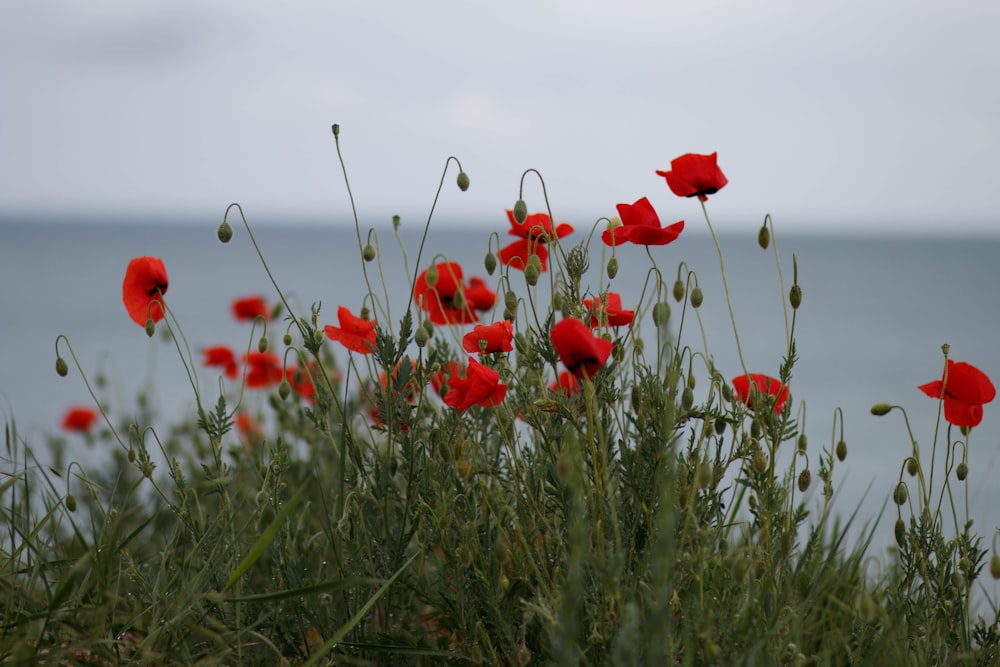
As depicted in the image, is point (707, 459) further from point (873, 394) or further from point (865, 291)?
point (865, 291)

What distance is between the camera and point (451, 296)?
1.97 m

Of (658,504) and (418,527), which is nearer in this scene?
(658,504)

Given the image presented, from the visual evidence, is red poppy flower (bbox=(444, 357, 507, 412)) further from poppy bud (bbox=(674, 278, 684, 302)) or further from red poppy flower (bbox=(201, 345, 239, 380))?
red poppy flower (bbox=(201, 345, 239, 380))

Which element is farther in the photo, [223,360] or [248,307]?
[248,307]

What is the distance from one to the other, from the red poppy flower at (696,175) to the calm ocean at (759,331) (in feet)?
1.89

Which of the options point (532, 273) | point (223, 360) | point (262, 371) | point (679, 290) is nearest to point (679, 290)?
point (679, 290)

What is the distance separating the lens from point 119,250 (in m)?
43.0

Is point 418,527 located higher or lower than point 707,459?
lower

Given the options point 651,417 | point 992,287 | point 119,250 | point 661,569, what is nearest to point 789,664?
point 651,417

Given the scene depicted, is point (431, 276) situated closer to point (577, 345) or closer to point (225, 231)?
point (225, 231)

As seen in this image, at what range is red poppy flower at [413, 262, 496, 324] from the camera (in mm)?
1779

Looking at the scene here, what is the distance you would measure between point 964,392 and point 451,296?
0.93 m

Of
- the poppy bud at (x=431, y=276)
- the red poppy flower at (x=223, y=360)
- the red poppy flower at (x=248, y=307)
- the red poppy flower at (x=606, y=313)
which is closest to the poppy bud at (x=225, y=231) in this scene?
the poppy bud at (x=431, y=276)

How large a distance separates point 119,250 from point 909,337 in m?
35.9
